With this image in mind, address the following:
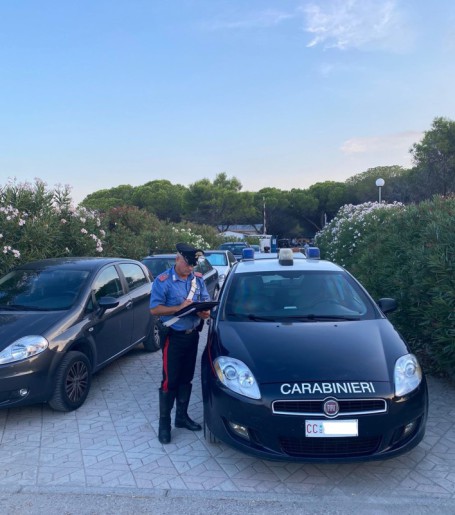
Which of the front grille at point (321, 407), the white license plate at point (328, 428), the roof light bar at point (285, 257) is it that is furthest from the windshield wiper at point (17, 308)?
the white license plate at point (328, 428)

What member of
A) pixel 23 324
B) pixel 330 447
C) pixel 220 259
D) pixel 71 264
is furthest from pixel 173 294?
pixel 220 259

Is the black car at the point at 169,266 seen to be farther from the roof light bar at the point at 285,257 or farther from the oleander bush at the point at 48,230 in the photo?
the roof light bar at the point at 285,257

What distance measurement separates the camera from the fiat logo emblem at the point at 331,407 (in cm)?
325

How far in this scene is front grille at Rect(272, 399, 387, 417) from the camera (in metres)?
3.27

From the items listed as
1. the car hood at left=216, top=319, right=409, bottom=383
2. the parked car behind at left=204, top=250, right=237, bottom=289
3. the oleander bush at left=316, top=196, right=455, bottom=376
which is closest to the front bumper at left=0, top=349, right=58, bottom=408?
the car hood at left=216, top=319, right=409, bottom=383

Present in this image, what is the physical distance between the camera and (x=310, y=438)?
3.24 meters

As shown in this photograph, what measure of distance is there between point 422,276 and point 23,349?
4250mm

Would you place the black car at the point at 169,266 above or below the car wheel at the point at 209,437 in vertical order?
above

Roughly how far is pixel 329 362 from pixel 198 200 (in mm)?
51256

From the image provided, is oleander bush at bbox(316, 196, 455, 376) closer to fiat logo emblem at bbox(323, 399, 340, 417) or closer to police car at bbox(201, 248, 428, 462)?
police car at bbox(201, 248, 428, 462)

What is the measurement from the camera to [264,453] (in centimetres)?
333

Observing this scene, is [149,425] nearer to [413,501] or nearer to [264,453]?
[264,453]

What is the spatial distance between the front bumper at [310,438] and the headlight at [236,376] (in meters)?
0.05

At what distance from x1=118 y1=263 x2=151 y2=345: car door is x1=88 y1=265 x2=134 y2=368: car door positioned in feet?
0.48
